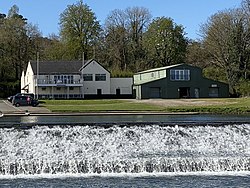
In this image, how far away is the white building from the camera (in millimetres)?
84312

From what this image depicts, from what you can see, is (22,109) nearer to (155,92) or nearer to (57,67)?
(155,92)

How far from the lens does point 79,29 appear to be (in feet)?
308

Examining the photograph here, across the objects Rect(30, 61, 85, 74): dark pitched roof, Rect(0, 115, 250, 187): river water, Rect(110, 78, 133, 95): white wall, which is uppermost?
Rect(30, 61, 85, 74): dark pitched roof

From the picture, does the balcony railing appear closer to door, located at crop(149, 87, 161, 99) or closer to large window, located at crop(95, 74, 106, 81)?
large window, located at crop(95, 74, 106, 81)

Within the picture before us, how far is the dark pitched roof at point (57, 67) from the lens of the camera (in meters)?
84.6

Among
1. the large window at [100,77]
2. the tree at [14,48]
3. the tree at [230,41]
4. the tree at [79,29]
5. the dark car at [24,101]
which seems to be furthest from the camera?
the tree at [79,29]

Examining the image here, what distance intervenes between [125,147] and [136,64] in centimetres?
7109

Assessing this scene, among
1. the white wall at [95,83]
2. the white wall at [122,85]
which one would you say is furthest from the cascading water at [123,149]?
the white wall at [95,83]

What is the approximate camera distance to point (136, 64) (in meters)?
93.4

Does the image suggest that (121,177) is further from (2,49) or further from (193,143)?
(2,49)

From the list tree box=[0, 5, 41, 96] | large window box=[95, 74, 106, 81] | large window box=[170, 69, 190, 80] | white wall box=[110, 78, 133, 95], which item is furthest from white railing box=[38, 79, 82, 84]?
large window box=[170, 69, 190, 80]

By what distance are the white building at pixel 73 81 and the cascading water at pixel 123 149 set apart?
60.6 m

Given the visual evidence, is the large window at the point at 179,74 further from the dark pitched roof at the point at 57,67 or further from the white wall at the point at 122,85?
the dark pitched roof at the point at 57,67

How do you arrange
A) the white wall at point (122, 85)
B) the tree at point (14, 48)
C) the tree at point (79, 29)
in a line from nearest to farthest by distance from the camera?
1. the white wall at point (122, 85)
2. the tree at point (14, 48)
3. the tree at point (79, 29)
